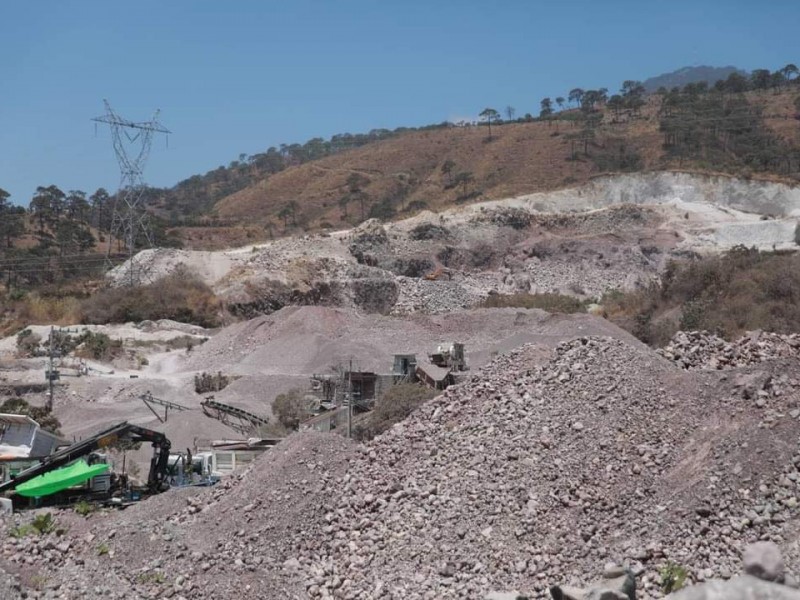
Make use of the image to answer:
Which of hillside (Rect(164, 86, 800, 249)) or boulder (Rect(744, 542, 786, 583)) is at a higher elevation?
hillside (Rect(164, 86, 800, 249))

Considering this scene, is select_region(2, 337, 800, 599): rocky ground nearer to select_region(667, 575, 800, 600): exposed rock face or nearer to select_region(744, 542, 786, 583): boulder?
select_region(744, 542, 786, 583): boulder

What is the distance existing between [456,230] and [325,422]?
112ft

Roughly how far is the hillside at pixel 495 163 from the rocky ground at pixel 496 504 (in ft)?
160

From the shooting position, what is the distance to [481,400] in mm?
15992

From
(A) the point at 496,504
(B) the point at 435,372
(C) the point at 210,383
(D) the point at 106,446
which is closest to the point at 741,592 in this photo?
(A) the point at 496,504

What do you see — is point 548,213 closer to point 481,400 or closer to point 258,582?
point 481,400

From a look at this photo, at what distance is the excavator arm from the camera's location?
52.3 feet

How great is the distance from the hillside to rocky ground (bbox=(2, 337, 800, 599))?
160 ft

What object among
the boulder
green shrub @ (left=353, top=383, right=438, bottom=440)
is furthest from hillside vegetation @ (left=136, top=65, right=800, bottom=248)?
the boulder

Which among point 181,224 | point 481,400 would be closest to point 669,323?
point 481,400

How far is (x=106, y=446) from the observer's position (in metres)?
17.0

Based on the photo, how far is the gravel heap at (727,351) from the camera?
1773 cm

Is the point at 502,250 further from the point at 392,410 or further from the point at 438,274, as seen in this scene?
the point at 392,410

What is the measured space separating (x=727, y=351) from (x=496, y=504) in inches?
276
